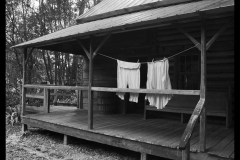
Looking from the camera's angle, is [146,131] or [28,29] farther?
[28,29]

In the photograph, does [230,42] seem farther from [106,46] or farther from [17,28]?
[17,28]

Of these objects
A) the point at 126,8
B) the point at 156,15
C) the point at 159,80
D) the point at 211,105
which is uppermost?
the point at 126,8

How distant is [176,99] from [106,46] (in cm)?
408

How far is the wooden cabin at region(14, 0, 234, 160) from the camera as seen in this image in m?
4.32

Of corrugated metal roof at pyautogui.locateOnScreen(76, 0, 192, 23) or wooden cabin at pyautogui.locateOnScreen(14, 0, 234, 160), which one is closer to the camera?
wooden cabin at pyautogui.locateOnScreen(14, 0, 234, 160)

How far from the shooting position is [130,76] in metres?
6.05

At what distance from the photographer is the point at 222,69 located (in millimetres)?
6680

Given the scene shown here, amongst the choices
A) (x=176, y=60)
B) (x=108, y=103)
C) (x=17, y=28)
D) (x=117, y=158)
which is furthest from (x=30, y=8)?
(x=117, y=158)

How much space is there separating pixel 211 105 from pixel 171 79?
1712 millimetres

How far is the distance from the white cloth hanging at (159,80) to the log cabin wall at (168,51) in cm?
117

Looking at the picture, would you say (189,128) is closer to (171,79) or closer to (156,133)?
(156,133)

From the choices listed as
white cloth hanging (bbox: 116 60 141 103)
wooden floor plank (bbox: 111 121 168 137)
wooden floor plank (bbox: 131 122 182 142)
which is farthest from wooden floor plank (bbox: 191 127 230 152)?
white cloth hanging (bbox: 116 60 141 103)

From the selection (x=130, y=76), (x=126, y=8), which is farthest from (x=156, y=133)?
(x=126, y=8)

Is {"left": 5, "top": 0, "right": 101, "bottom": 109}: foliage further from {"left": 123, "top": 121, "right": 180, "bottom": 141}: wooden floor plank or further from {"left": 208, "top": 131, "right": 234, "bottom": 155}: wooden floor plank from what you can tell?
{"left": 208, "top": 131, "right": 234, "bottom": 155}: wooden floor plank
